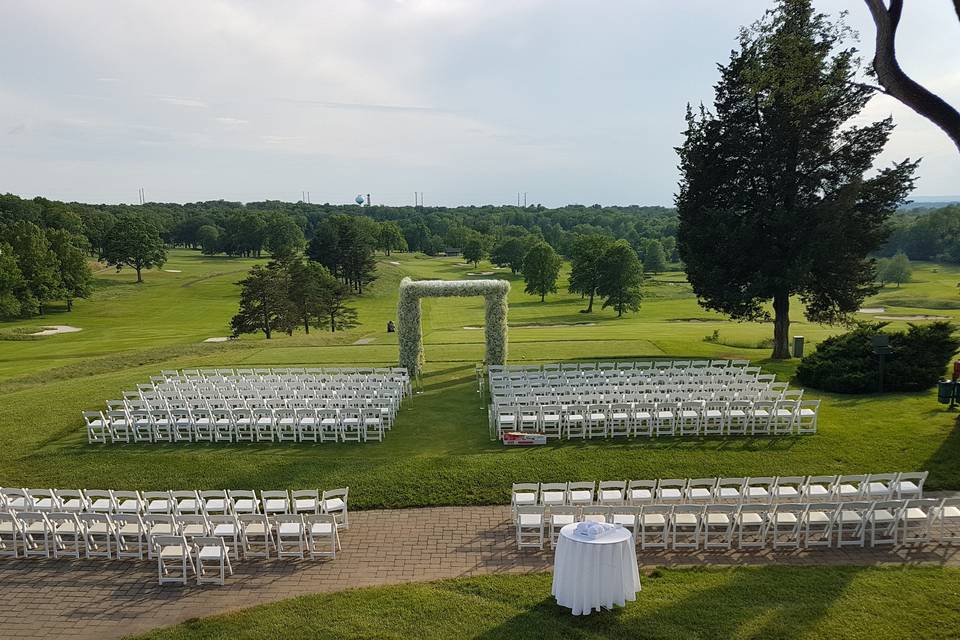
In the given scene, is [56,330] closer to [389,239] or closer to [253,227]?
[253,227]

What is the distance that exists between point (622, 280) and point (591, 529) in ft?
182

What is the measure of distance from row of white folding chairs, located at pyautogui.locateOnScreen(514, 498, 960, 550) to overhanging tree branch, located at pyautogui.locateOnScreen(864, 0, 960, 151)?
19.1 feet

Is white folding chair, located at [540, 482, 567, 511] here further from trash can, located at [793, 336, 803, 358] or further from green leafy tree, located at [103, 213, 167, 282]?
green leafy tree, located at [103, 213, 167, 282]

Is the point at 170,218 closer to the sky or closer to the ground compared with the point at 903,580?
closer to the sky

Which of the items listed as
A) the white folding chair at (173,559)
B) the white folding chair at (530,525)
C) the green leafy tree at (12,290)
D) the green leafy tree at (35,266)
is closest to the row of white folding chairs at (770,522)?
the white folding chair at (530,525)

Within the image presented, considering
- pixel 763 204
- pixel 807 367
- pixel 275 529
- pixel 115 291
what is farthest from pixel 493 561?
pixel 115 291

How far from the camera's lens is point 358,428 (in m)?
16.2

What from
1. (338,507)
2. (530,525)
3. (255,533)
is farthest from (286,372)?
(530,525)

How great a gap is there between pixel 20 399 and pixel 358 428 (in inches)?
511

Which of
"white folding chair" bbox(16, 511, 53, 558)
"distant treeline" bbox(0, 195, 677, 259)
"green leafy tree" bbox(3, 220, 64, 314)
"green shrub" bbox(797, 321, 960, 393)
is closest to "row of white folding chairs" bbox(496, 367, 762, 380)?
"green shrub" bbox(797, 321, 960, 393)

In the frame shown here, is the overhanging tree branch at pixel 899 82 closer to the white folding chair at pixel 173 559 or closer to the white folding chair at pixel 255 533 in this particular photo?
the white folding chair at pixel 255 533

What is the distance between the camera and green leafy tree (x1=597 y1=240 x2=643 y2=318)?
62.1 metres

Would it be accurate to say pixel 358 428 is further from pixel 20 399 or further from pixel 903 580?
pixel 20 399

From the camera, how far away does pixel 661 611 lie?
8.38m
